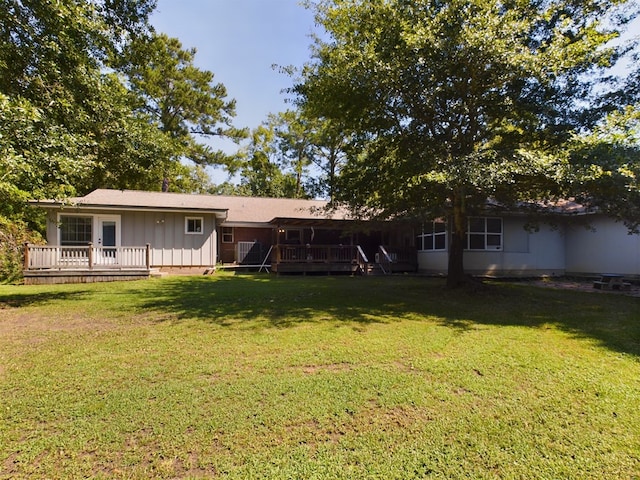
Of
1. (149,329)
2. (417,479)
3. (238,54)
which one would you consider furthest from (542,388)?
(238,54)

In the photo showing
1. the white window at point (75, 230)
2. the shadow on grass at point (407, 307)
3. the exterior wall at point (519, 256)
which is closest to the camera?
the shadow on grass at point (407, 307)

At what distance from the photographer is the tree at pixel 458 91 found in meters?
Answer: 6.58

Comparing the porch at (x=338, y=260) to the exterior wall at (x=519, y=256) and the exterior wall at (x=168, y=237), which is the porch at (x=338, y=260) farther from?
the exterior wall at (x=168, y=237)

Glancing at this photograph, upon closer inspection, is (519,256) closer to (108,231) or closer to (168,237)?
(168,237)

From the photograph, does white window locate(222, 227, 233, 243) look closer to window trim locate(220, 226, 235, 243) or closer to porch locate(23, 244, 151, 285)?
window trim locate(220, 226, 235, 243)

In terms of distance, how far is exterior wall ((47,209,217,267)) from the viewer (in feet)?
47.6

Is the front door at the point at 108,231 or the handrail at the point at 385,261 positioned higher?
the front door at the point at 108,231

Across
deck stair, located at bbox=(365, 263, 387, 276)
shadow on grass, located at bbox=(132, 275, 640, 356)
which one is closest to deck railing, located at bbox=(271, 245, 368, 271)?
deck stair, located at bbox=(365, 263, 387, 276)

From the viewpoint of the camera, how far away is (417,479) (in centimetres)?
233

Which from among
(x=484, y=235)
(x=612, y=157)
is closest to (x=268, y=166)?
(x=484, y=235)

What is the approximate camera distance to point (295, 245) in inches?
600

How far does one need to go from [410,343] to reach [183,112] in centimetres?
2611

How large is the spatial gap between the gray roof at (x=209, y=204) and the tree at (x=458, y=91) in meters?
4.20

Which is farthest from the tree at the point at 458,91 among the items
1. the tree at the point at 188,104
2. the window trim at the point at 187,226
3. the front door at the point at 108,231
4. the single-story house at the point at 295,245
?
the tree at the point at 188,104
